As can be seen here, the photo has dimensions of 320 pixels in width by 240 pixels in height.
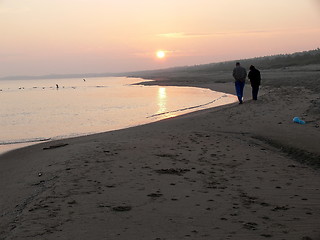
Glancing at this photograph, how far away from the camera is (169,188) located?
5543mm

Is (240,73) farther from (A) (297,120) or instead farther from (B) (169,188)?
(B) (169,188)

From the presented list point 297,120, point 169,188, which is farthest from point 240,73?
point 169,188

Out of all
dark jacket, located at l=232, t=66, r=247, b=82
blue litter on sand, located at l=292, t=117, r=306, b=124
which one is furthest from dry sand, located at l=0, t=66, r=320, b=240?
dark jacket, located at l=232, t=66, r=247, b=82

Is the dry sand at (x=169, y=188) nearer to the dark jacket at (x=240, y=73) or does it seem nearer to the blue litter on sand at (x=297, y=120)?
the blue litter on sand at (x=297, y=120)

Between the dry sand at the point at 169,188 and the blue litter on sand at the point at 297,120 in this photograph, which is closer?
the dry sand at the point at 169,188

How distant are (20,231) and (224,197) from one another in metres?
2.79

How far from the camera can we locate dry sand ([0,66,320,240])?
416 cm

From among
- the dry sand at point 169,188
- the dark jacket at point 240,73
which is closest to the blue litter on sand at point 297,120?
the dry sand at point 169,188

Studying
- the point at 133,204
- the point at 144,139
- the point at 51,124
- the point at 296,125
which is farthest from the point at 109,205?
the point at 51,124

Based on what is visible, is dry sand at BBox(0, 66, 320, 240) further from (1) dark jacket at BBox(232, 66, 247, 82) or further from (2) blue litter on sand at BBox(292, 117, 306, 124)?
(1) dark jacket at BBox(232, 66, 247, 82)

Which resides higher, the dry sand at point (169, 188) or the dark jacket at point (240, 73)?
the dark jacket at point (240, 73)

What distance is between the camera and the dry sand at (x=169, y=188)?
4.16 m

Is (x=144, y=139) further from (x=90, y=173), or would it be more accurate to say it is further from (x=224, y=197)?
(x=224, y=197)

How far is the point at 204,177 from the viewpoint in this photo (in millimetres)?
6137
